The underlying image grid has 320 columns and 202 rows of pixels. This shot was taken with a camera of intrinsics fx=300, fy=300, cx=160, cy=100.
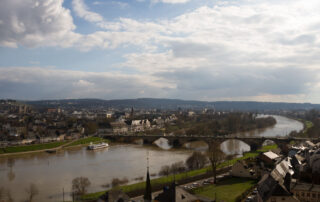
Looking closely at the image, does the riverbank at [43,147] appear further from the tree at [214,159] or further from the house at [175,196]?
the house at [175,196]

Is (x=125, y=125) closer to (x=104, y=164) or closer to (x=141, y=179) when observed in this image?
(x=104, y=164)

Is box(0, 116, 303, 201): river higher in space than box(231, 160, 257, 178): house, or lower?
lower

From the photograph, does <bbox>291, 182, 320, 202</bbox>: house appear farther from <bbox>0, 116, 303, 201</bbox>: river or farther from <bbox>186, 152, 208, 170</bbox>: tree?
<bbox>186, 152, 208, 170</bbox>: tree

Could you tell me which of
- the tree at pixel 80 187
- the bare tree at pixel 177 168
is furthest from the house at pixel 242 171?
→ the tree at pixel 80 187

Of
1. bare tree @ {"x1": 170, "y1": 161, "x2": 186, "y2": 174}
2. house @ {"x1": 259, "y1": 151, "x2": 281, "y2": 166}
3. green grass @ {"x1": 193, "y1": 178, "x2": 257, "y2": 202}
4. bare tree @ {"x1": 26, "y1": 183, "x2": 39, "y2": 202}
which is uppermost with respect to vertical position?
house @ {"x1": 259, "y1": 151, "x2": 281, "y2": 166}

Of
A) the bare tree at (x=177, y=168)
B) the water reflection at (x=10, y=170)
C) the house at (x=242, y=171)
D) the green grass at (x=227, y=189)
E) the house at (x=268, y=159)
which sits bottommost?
the water reflection at (x=10, y=170)

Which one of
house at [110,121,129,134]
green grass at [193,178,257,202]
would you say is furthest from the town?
house at [110,121,129,134]
